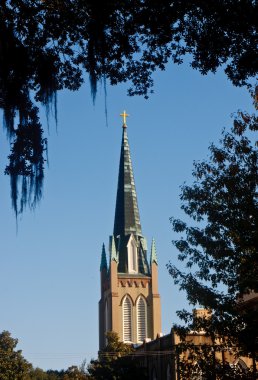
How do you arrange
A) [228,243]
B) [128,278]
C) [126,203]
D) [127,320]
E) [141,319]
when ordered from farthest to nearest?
[126,203] → [128,278] → [127,320] → [141,319] → [228,243]

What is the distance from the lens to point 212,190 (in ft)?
57.3

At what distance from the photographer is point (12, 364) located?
188 feet

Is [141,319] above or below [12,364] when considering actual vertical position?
above

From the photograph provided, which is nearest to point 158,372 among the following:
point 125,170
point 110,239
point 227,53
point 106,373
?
point 106,373

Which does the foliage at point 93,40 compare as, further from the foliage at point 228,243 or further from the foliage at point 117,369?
the foliage at point 117,369

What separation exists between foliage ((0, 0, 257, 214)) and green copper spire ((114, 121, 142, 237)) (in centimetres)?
7894

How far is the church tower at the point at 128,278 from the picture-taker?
8069 cm

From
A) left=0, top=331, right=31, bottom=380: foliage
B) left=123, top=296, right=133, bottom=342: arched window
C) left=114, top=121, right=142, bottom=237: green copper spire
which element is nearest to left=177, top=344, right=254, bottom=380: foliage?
left=0, top=331, right=31, bottom=380: foliage

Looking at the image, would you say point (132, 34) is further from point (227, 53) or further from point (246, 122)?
point (246, 122)

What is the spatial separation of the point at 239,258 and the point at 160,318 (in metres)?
66.7

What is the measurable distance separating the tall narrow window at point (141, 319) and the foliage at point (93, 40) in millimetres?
74474

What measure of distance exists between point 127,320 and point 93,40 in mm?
76350

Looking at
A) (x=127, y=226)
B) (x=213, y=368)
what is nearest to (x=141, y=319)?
(x=127, y=226)

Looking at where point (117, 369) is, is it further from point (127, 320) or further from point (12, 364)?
point (127, 320)
